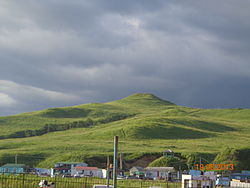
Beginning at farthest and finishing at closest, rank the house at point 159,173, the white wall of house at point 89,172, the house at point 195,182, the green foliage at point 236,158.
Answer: the green foliage at point 236,158 < the house at point 159,173 < the white wall of house at point 89,172 < the house at point 195,182

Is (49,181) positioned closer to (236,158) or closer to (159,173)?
(159,173)

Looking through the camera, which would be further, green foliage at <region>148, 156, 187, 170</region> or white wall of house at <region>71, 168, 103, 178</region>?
green foliage at <region>148, 156, 187, 170</region>

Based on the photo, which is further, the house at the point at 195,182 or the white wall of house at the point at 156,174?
the white wall of house at the point at 156,174

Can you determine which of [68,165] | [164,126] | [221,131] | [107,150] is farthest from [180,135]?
[68,165]

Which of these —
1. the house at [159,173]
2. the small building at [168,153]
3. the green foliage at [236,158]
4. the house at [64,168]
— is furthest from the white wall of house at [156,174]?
the green foliage at [236,158]

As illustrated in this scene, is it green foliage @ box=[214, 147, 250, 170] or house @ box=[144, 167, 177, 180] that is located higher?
green foliage @ box=[214, 147, 250, 170]

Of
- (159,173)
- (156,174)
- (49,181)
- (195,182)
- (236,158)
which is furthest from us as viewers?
(236,158)

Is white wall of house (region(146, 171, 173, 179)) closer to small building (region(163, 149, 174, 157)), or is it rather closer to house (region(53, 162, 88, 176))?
house (region(53, 162, 88, 176))

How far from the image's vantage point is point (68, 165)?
3312 inches

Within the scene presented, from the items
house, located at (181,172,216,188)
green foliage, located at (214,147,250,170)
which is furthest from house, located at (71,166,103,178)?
house, located at (181,172,216,188)

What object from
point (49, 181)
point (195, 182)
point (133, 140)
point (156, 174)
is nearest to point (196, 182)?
point (195, 182)

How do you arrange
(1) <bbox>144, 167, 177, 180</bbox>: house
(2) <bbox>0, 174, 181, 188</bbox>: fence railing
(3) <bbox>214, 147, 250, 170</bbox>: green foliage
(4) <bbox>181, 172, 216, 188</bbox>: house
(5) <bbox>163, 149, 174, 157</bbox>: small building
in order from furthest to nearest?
(5) <bbox>163, 149, 174, 157</bbox>: small building, (3) <bbox>214, 147, 250, 170</bbox>: green foliage, (1) <bbox>144, 167, 177, 180</bbox>: house, (4) <bbox>181, 172, 216, 188</bbox>: house, (2) <bbox>0, 174, 181, 188</bbox>: fence railing

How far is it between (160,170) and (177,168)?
16798 millimetres

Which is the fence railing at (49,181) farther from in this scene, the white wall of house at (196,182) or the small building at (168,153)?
the small building at (168,153)
